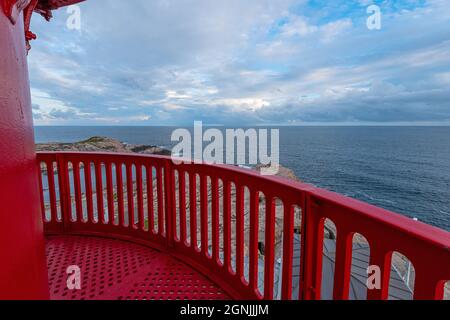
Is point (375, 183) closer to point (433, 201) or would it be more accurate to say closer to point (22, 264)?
point (433, 201)

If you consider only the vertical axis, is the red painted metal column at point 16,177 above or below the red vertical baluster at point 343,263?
above

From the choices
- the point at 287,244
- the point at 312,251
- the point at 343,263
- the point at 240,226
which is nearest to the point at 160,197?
the point at 240,226

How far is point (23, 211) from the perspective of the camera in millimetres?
1139

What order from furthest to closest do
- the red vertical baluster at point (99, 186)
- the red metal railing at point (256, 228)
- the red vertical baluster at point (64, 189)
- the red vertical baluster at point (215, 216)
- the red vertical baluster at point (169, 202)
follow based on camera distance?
the red vertical baluster at point (64, 189) < the red vertical baluster at point (99, 186) < the red vertical baluster at point (169, 202) < the red vertical baluster at point (215, 216) < the red metal railing at point (256, 228)

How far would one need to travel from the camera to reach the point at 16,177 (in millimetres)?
1080

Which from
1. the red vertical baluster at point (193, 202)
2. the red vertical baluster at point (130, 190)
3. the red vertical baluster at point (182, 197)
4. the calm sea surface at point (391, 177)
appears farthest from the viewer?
the calm sea surface at point (391, 177)

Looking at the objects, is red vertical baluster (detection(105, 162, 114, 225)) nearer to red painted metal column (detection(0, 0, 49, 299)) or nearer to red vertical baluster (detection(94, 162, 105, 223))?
red vertical baluster (detection(94, 162, 105, 223))

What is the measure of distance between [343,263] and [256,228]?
785 mm

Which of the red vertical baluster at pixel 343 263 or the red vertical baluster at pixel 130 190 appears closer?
the red vertical baluster at pixel 343 263

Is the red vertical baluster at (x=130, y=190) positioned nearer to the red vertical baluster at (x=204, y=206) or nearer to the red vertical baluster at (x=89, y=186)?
the red vertical baluster at (x=89, y=186)

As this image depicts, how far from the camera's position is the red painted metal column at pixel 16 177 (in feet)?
3.28

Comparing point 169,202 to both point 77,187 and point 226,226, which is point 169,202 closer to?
point 226,226

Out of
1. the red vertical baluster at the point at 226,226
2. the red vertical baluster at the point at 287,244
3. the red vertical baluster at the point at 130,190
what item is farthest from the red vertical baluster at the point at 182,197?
the red vertical baluster at the point at 287,244
